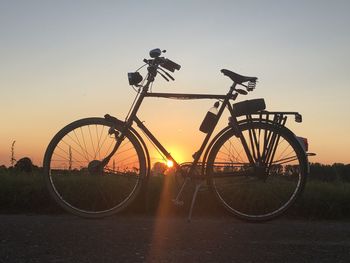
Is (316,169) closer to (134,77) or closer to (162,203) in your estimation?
(162,203)

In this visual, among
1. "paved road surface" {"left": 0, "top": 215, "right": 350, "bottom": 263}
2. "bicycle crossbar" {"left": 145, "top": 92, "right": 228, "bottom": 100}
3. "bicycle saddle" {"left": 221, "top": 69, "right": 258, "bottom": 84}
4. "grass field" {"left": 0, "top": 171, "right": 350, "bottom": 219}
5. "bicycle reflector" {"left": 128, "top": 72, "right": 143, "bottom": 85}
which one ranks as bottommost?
"paved road surface" {"left": 0, "top": 215, "right": 350, "bottom": 263}

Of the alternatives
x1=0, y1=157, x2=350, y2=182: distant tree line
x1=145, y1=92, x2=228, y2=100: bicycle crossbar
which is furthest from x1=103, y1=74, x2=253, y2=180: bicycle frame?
x1=0, y1=157, x2=350, y2=182: distant tree line

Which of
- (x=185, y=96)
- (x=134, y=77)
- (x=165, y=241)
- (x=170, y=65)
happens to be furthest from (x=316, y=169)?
(x=165, y=241)

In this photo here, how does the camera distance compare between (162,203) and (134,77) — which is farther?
(162,203)

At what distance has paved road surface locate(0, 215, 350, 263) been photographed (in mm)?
3484

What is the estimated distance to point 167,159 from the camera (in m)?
5.03

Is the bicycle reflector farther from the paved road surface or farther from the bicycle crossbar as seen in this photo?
the paved road surface

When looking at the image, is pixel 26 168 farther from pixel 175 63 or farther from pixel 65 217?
pixel 175 63

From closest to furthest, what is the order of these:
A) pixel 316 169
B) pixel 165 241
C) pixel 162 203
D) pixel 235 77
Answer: pixel 165 241 < pixel 235 77 < pixel 162 203 < pixel 316 169

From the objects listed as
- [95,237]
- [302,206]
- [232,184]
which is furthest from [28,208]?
[302,206]

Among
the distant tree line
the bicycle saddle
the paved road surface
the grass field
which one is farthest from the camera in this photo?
the distant tree line

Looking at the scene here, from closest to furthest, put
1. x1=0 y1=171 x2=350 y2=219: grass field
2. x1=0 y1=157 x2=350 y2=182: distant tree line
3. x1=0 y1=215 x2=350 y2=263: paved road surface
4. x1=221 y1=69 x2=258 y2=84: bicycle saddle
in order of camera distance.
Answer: x1=0 y1=215 x2=350 y2=263: paved road surface
x1=221 y1=69 x2=258 y2=84: bicycle saddle
x1=0 y1=171 x2=350 y2=219: grass field
x1=0 y1=157 x2=350 y2=182: distant tree line

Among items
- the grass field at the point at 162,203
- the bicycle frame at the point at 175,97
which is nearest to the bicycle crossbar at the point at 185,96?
the bicycle frame at the point at 175,97

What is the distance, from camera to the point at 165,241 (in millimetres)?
3926
